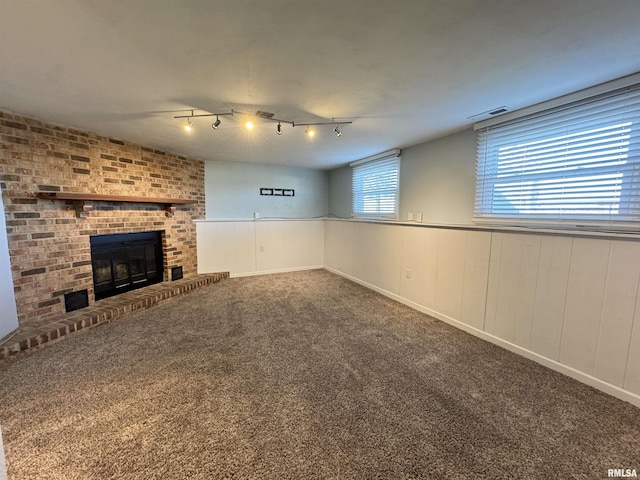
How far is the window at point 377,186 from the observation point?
405 cm

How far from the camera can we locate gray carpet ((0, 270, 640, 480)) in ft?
4.36

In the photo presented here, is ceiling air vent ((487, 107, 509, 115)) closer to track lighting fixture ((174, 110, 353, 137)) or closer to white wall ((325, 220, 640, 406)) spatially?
white wall ((325, 220, 640, 406))

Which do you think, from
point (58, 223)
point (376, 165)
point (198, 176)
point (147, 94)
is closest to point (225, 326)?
point (58, 223)

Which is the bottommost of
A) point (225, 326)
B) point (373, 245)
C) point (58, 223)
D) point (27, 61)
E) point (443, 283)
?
point (225, 326)

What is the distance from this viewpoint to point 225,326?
2.91 metres

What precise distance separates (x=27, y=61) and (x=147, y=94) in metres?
0.64

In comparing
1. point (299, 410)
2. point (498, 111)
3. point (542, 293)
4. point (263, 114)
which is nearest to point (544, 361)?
point (542, 293)

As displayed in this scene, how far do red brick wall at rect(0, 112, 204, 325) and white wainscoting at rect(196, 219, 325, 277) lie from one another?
1.00 meters

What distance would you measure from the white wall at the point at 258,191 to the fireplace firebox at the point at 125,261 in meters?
1.13

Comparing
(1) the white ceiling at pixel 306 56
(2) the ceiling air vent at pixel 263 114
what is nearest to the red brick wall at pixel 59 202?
(1) the white ceiling at pixel 306 56

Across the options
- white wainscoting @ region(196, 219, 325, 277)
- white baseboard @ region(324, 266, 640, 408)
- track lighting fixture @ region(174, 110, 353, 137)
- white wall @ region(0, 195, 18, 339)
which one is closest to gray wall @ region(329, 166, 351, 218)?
white wainscoting @ region(196, 219, 325, 277)

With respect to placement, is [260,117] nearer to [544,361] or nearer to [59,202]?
[59,202]

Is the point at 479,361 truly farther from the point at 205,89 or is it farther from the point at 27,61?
the point at 27,61

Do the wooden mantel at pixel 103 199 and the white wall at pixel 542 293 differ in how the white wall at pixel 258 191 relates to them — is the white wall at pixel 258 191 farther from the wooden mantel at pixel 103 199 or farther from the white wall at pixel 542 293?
the white wall at pixel 542 293
